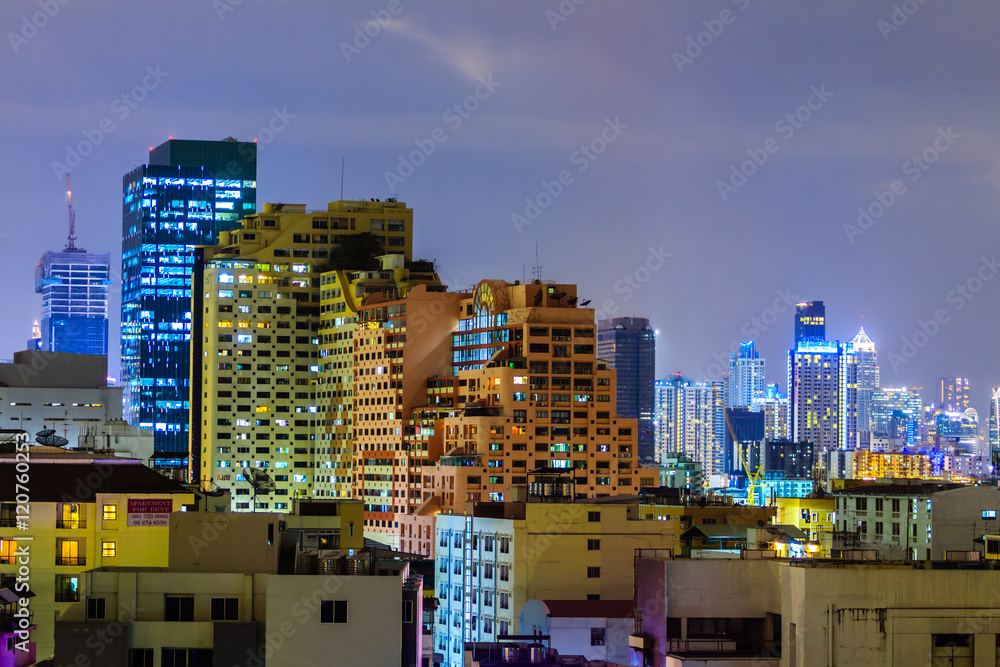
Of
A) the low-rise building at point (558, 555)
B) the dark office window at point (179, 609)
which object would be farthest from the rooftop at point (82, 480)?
the low-rise building at point (558, 555)

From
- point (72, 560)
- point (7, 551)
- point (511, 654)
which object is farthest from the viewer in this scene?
point (72, 560)

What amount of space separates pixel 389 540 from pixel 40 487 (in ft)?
396

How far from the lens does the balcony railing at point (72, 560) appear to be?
62.4 metres

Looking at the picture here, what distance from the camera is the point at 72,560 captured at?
62.6 meters

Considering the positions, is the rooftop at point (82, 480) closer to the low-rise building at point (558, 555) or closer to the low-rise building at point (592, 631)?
the low-rise building at point (592, 631)

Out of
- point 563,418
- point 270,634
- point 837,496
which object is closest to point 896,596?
point 270,634

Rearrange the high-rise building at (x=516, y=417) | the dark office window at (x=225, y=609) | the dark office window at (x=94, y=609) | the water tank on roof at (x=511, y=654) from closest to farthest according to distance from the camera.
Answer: the dark office window at (x=94, y=609) < the dark office window at (x=225, y=609) < the water tank on roof at (x=511, y=654) < the high-rise building at (x=516, y=417)

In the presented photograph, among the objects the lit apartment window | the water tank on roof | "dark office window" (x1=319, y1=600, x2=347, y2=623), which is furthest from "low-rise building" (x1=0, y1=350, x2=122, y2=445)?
"dark office window" (x1=319, y1=600, x2=347, y2=623)

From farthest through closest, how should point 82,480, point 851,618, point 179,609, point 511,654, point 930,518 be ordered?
point 930,518 < point 82,480 < point 511,654 < point 179,609 < point 851,618

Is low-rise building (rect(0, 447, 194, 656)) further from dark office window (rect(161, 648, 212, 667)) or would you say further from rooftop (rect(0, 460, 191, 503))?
dark office window (rect(161, 648, 212, 667))

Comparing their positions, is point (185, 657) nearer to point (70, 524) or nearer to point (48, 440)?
point (70, 524)

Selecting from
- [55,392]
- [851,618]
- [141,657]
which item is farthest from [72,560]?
[55,392]

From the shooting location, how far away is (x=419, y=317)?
19725cm

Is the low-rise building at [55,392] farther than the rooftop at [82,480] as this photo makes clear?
Yes
